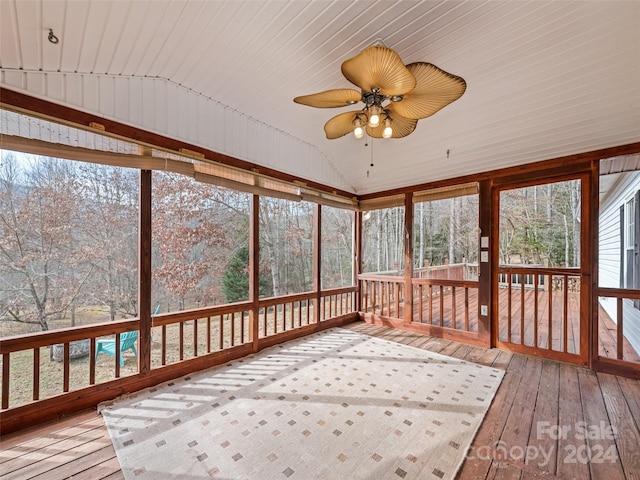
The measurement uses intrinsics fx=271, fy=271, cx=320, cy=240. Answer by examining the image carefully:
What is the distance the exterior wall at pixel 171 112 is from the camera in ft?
7.06

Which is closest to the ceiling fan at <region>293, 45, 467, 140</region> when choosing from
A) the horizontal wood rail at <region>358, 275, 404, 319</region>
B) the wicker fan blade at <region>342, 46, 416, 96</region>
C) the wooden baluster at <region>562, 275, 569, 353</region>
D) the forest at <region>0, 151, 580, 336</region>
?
the wicker fan blade at <region>342, 46, 416, 96</region>

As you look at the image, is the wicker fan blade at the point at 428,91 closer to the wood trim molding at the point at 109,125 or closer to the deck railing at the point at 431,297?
the wood trim molding at the point at 109,125

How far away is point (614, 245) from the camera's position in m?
4.03

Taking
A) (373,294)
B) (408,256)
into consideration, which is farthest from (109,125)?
(373,294)

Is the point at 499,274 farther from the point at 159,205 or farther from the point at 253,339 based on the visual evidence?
the point at 159,205

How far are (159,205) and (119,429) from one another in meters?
2.22

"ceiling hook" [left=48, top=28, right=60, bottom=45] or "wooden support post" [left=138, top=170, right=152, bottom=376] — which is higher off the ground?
"ceiling hook" [left=48, top=28, right=60, bottom=45]

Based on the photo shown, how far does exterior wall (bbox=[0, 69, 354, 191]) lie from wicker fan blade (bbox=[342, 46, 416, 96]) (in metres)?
2.01

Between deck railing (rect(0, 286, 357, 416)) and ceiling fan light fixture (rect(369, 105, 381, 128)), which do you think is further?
deck railing (rect(0, 286, 357, 416))

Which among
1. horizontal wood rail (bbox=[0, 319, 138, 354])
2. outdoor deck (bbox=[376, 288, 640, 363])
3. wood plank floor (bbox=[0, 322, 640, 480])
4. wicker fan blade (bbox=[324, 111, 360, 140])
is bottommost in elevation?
wood plank floor (bbox=[0, 322, 640, 480])

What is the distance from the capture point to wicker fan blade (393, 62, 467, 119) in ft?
5.06

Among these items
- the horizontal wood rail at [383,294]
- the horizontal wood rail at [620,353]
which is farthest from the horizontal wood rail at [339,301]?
the horizontal wood rail at [620,353]

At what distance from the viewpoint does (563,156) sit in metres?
3.22

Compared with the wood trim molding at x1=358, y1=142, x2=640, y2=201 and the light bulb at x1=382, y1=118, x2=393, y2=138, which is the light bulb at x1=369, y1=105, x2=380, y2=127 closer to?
the light bulb at x1=382, y1=118, x2=393, y2=138
